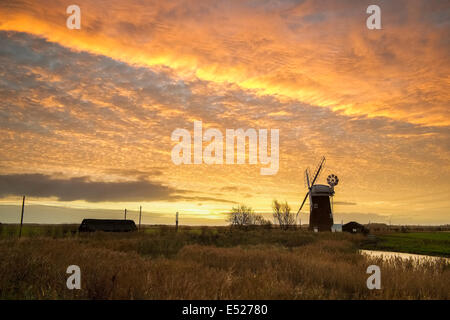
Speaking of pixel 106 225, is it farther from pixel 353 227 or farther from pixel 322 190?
pixel 353 227

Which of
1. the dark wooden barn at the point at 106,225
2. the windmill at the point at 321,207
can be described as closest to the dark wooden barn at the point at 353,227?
the windmill at the point at 321,207

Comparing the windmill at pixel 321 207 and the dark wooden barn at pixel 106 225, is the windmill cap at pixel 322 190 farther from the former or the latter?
the dark wooden barn at pixel 106 225

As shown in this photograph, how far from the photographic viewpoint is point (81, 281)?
7.28m

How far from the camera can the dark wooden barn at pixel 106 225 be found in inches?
1570

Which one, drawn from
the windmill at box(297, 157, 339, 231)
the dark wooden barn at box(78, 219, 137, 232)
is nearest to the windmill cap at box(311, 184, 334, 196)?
the windmill at box(297, 157, 339, 231)

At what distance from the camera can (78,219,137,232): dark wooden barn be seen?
39.9m

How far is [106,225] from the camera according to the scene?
42125mm

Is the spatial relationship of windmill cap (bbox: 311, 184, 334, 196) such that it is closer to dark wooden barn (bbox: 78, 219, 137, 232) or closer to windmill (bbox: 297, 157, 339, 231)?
windmill (bbox: 297, 157, 339, 231)

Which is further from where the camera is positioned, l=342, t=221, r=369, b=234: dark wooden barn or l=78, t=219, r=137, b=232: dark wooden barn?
l=342, t=221, r=369, b=234: dark wooden barn

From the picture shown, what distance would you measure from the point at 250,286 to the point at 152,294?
83.3 inches

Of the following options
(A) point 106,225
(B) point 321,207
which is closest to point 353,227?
(B) point 321,207

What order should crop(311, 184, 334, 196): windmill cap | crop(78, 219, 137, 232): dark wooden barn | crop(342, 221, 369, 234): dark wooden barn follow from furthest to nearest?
crop(342, 221, 369, 234): dark wooden barn → crop(311, 184, 334, 196): windmill cap → crop(78, 219, 137, 232): dark wooden barn
